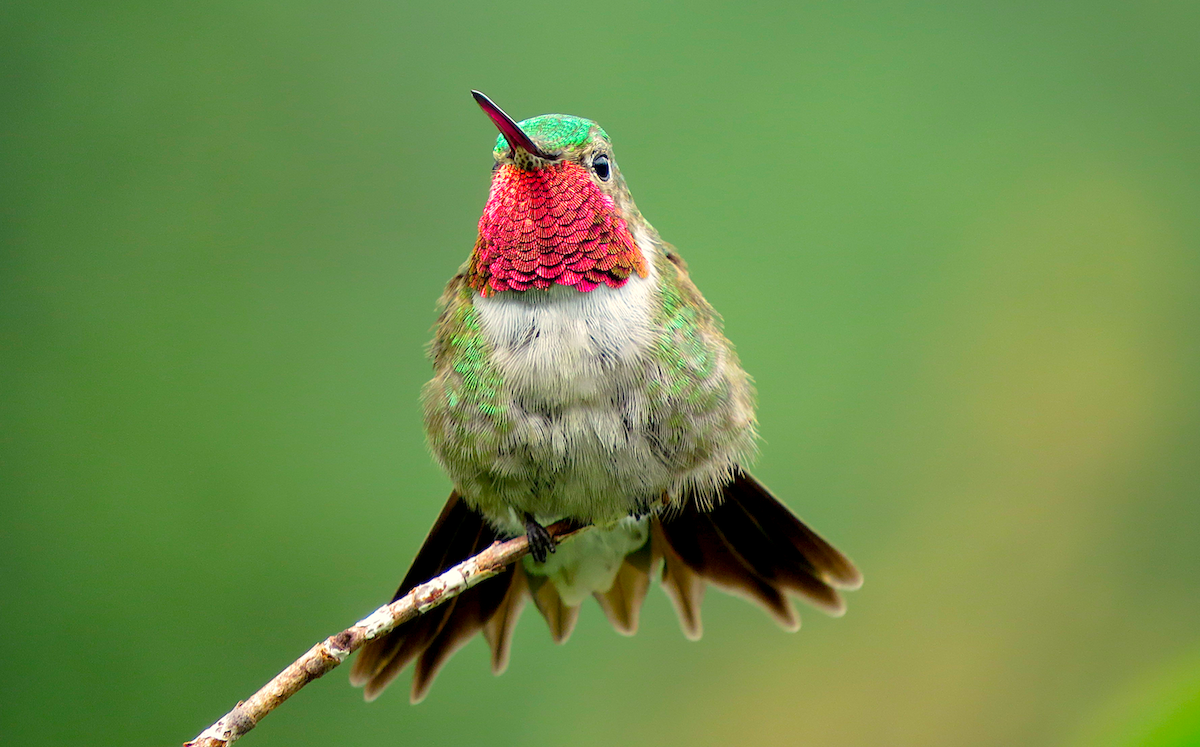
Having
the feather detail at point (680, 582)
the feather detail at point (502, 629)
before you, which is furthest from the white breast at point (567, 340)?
the feather detail at point (502, 629)

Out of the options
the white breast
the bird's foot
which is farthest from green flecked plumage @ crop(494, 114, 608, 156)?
the bird's foot

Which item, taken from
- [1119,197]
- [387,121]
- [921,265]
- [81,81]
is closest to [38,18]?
[81,81]

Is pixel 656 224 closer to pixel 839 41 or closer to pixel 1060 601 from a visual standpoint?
pixel 839 41

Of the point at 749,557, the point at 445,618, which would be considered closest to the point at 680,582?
the point at 749,557

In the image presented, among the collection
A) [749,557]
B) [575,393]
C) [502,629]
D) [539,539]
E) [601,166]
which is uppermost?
[601,166]

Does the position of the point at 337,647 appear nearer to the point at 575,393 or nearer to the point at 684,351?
the point at 575,393

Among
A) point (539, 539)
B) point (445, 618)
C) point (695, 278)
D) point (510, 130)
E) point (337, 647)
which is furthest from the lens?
point (695, 278)

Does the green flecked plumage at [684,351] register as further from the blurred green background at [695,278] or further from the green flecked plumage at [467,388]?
the blurred green background at [695,278]
